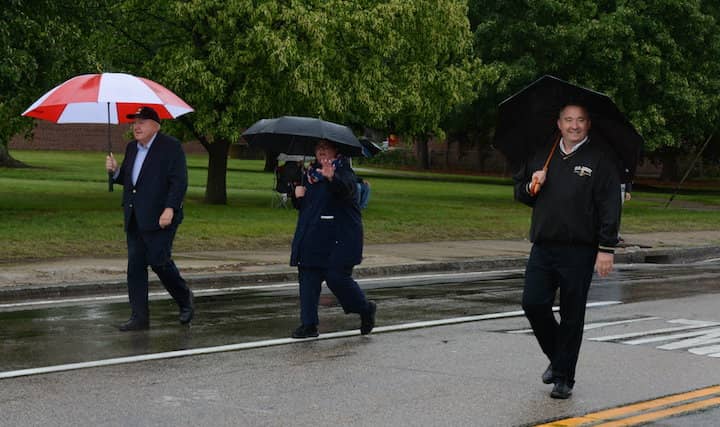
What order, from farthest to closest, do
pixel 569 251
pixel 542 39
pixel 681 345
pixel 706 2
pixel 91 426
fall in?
pixel 706 2 → pixel 542 39 → pixel 681 345 → pixel 569 251 → pixel 91 426

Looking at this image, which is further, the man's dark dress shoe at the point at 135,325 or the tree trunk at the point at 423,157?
the tree trunk at the point at 423,157

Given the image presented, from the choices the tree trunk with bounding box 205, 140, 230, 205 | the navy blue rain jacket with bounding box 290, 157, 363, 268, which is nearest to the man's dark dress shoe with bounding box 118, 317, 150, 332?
the navy blue rain jacket with bounding box 290, 157, 363, 268

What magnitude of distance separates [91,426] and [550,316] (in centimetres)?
303

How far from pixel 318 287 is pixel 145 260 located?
150 centimetres

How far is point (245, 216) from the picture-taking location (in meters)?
26.8

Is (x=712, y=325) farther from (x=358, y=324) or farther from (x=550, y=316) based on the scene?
(x=550, y=316)

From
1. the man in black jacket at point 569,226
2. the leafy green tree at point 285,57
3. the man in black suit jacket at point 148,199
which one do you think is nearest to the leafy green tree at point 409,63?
the leafy green tree at point 285,57

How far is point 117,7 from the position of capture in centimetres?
2892

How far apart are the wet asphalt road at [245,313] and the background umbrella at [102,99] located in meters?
1.41

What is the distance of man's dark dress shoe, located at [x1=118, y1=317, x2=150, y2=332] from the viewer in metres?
10.9

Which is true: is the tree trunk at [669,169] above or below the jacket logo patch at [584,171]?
below

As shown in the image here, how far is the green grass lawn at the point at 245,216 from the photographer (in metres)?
20.3

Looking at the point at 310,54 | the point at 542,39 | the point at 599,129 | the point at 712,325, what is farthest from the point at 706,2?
the point at 599,129

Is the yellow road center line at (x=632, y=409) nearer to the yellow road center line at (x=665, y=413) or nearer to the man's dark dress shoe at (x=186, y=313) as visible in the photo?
the yellow road center line at (x=665, y=413)
